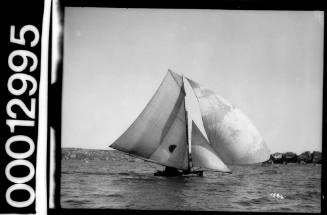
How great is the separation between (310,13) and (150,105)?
3.15m

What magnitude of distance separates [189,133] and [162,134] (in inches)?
25.7

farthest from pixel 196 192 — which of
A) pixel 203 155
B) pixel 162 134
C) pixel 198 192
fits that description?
pixel 162 134

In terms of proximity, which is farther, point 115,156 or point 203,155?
point 203,155

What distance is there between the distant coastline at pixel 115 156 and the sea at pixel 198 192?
0.09 metres

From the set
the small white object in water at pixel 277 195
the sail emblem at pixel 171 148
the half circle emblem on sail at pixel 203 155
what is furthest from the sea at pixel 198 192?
the sail emblem at pixel 171 148

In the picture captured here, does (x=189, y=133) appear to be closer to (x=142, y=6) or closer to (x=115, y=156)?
(x=115, y=156)

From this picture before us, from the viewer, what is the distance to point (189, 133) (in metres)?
9.31

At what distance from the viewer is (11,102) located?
677 centimetres

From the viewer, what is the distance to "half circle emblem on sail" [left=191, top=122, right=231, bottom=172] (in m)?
8.99

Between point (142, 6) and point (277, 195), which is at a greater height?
point (142, 6)

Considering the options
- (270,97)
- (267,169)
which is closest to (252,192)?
(267,169)

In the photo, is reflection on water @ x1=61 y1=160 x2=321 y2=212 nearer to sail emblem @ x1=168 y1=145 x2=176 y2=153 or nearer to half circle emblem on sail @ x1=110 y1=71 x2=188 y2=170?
half circle emblem on sail @ x1=110 y1=71 x2=188 y2=170

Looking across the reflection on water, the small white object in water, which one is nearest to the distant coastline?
the reflection on water

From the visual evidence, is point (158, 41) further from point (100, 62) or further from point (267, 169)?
point (267, 169)
